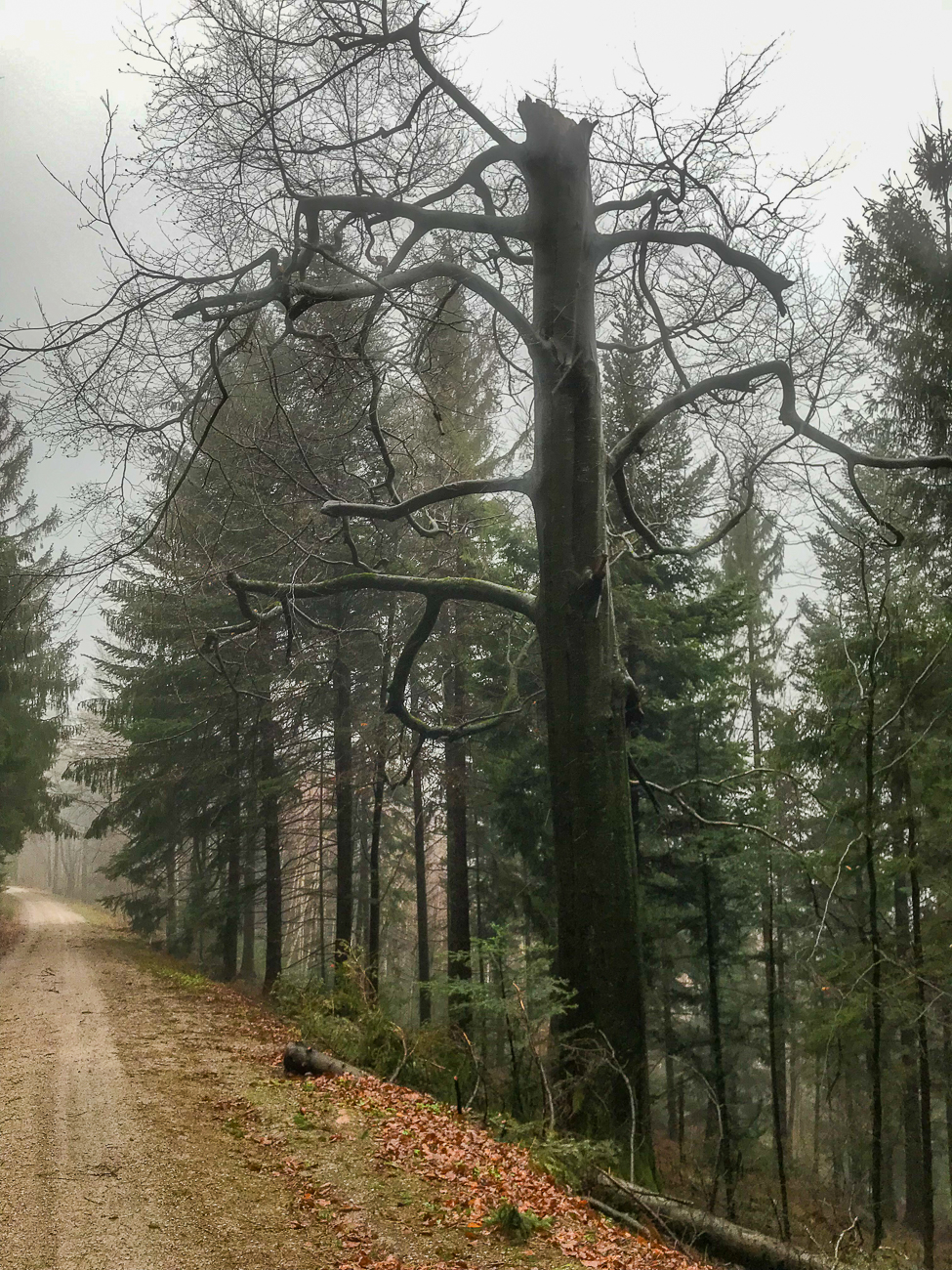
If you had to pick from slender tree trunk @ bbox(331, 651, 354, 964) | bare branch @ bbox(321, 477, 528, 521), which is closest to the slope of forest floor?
bare branch @ bbox(321, 477, 528, 521)

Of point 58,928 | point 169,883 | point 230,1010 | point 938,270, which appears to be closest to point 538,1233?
point 230,1010

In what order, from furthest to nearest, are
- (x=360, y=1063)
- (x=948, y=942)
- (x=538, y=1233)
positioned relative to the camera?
1. (x=948, y=942)
2. (x=360, y=1063)
3. (x=538, y=1233)

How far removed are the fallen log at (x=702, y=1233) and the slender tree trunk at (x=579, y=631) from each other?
1.48 ft

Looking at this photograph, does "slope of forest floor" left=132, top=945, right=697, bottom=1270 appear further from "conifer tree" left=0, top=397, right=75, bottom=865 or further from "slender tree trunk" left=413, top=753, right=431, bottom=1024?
"conifer tree" left=0, top=397, right=75, bottom=865

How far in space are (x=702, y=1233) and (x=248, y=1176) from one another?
270 centimetres

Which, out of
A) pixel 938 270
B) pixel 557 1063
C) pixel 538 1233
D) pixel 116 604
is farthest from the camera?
pixel 116 604

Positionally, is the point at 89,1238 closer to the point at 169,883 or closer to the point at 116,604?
the point at 116,604

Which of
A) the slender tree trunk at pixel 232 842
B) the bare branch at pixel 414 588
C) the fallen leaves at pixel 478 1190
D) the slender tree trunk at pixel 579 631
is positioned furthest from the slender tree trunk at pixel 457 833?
the fallen leaves at pixel 478 1190

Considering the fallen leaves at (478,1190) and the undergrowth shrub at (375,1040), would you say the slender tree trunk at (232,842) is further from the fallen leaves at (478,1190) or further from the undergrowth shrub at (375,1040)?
the fallen leaves at (478,1190)

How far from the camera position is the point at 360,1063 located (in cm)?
753

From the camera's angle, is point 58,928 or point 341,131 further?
point 58,928

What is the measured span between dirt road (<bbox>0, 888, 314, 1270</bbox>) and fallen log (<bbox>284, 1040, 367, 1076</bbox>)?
0.49 metres

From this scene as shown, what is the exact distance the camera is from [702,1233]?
516 cm

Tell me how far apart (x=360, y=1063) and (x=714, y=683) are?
281 inches
